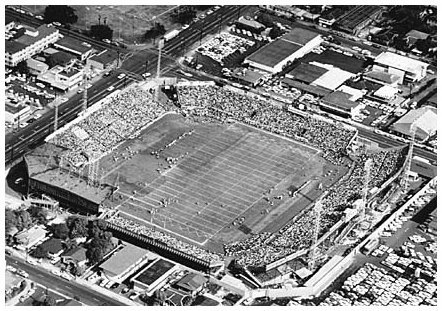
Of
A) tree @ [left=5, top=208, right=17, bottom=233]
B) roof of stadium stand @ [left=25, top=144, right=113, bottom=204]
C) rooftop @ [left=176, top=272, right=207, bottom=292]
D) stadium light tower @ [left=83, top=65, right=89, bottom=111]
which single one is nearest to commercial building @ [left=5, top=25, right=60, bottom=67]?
stadium light tower @ [left=83, top=65, right=89, bottom=111]

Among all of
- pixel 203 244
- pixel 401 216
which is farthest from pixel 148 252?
pixel 401 216

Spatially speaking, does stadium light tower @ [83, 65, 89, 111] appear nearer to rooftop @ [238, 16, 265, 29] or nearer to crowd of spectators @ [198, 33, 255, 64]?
crowd of spectators @ [198, 33, 255, 64]

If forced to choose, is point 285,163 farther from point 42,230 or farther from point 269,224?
point 42,230

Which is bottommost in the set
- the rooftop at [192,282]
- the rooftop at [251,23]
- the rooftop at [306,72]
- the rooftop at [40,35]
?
the rooftop at [192,282]

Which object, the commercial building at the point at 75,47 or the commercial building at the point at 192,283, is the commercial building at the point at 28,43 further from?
the commercial building at the point at 192,283

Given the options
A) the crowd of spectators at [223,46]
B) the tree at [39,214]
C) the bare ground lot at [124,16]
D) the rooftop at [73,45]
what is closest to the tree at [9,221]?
the tree at [39,214]
